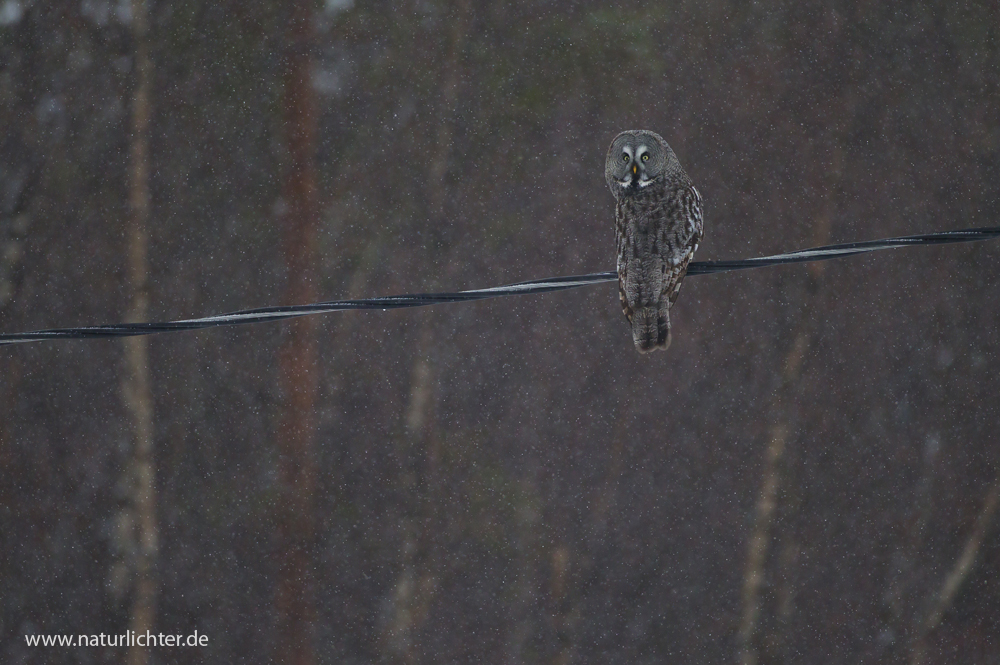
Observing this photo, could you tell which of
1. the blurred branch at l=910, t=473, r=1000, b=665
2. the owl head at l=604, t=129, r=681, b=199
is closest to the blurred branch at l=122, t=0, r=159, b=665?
the owl head at l=604, t=129, r=681, b=199

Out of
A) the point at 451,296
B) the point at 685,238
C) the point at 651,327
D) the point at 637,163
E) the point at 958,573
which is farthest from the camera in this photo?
the point at 958,573

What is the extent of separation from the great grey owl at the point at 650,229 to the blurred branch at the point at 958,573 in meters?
4.20

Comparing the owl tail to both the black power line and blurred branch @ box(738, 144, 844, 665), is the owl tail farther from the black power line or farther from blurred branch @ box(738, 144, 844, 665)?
blurred branch @ box(738, 144, 844, 665)

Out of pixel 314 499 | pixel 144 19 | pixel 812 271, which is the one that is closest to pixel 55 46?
pixel 144 19

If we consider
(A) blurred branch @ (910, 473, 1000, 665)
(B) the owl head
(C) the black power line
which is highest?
(B) the owl head

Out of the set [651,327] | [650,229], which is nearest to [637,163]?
[650,229]

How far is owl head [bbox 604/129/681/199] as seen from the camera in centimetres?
360

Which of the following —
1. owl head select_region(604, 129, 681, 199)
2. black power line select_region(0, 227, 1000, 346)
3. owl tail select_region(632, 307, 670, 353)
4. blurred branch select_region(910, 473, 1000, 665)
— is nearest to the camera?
black power line select_region(0, 227, 1000, 346)

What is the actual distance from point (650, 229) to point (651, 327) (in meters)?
0.42

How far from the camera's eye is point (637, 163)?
360 cm

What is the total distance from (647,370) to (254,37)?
3.64 meters

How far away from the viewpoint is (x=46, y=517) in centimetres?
622

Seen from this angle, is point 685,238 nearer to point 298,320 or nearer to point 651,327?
point 651,327

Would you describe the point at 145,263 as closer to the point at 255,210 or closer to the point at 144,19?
the point at 255,210
